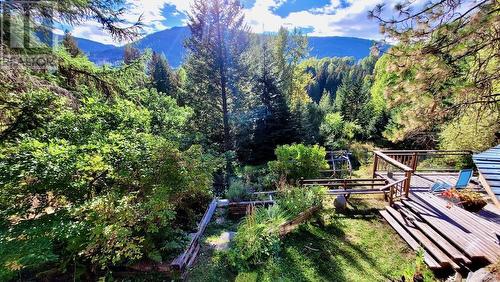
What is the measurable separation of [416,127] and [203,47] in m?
10.7

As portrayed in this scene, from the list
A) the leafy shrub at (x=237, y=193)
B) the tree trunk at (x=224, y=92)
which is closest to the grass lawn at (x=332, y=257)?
the leafy shrub at (x=237, y=193)

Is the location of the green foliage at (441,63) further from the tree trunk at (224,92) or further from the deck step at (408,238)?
the tree trunk at (224,92)

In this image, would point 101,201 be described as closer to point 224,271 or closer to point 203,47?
point 224,271

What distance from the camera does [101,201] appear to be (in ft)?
11.9

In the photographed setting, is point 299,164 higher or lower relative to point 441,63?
lower

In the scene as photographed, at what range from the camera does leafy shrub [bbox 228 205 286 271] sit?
4.82 metres

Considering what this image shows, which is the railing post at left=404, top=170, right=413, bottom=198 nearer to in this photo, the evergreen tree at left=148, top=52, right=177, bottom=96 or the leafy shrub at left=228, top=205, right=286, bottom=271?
the leafy shrub at left=228, top=205, right=286, bottom=271

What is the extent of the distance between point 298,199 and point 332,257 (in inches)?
69.8

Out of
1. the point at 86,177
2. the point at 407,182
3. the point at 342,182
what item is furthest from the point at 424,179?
the point at 86,177

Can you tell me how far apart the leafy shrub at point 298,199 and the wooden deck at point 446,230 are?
1.85 metres

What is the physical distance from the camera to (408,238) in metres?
5.55

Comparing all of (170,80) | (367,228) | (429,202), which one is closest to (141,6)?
(367,228)

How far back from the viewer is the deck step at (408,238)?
4.52 m

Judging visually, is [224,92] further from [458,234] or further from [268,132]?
[458,234]
